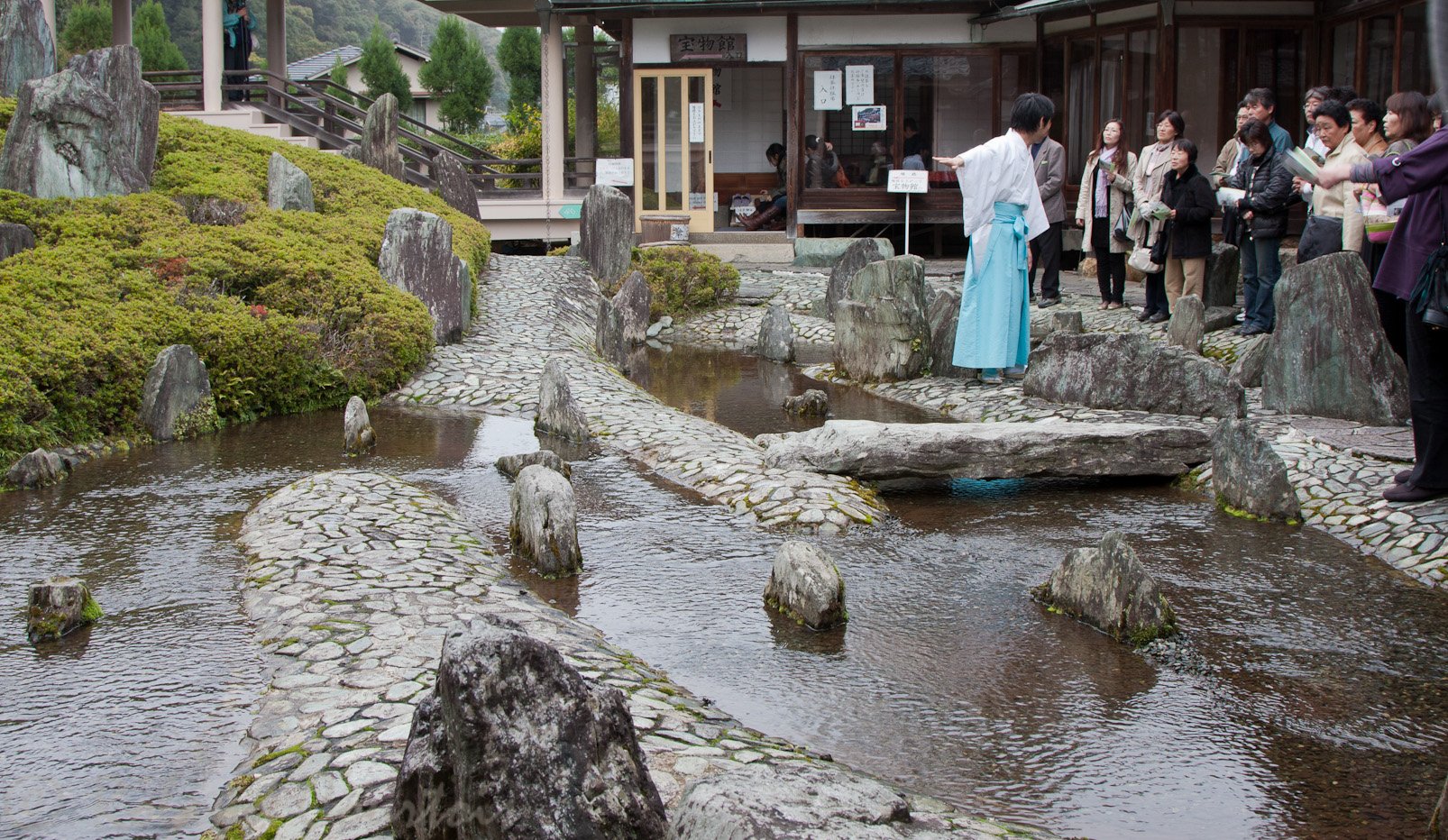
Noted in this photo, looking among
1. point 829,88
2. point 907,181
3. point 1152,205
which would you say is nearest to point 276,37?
point 829,88

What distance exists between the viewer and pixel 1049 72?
17625 millimetres

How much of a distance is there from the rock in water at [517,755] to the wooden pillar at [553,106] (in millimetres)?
17367

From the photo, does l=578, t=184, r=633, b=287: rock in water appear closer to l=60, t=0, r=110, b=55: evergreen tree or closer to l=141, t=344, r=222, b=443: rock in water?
l=141, t=344, r=222, b=443: rock in water

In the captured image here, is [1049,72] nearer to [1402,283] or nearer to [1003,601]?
[1402,283]

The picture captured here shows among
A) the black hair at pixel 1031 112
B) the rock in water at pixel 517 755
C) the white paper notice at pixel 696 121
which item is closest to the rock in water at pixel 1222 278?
the black hair at pixel 1031 112

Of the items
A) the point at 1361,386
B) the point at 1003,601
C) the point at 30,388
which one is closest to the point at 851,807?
the point at 1003,601

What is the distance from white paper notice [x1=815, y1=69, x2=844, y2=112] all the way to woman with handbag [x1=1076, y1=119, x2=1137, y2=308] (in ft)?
23.2

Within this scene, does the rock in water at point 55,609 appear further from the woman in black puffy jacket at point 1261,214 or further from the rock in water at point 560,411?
the woman in black puffy jacket at point 1261,214

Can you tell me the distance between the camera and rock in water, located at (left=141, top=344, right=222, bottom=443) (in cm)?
814

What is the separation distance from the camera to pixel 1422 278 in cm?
532

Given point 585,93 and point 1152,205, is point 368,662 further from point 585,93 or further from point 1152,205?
point 585,93

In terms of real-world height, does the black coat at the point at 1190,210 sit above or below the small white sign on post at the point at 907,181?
below

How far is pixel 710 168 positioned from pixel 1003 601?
15.0 m

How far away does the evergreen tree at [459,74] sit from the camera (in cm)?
3291
